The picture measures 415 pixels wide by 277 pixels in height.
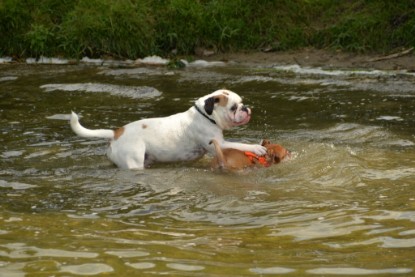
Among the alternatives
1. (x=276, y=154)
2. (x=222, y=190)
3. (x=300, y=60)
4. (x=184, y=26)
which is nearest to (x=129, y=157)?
(x=222, y=190)

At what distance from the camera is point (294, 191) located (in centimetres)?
645

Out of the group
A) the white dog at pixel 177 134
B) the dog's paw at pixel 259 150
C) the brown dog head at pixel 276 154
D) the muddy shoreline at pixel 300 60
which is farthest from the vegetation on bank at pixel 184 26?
the dog's paw at pixel 259 150

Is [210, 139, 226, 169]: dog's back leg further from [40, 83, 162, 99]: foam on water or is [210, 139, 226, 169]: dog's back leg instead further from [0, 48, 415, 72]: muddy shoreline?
[0, 48, 415, 72]: muddy shoreline

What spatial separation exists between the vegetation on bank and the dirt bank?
210 mm

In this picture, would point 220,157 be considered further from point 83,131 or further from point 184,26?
point 184,26

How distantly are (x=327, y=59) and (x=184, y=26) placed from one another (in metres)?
2.53

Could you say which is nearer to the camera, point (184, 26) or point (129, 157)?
point (129, 157)

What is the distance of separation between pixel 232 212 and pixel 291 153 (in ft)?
6.68

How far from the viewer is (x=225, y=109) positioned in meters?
7.62

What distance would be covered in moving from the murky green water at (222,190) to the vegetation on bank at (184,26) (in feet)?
6.11

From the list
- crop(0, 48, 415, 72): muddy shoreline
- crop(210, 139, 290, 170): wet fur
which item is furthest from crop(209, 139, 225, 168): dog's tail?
crop(0, 48, 415, 72): muddy shoreline

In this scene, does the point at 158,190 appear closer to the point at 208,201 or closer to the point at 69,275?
the point at 208,201

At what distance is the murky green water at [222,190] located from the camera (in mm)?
4711

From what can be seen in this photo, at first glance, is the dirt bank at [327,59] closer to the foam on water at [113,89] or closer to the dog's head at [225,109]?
the foam on water at [113,89]
